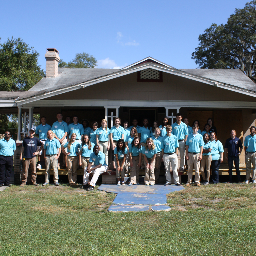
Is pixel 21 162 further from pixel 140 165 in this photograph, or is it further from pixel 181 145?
pixel 181 145

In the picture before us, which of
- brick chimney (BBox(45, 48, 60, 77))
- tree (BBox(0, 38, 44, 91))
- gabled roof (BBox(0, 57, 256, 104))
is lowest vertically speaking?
gabled roof (BBox(0, 57, 256, 104))

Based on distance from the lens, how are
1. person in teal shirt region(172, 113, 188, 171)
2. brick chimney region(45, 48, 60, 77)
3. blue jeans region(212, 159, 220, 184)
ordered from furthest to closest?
brick chimney region(45, 48, 60, 77) → person in teal shirt region(172, 113, 188, 171) → blue jeans region(212, 159, 220, 184)

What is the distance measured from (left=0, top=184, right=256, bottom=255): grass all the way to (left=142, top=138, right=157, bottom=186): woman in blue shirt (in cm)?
147

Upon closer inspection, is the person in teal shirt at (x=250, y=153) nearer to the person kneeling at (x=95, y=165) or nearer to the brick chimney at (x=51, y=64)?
the person kneeling at (x=95, y=165)

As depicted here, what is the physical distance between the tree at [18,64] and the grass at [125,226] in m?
25.3

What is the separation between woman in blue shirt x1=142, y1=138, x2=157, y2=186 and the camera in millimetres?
9625

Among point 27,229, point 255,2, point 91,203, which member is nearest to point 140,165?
point 91,203

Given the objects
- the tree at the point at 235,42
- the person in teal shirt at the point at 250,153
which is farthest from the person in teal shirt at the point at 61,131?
the tree at the point at 235,42

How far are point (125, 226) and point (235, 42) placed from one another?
34.0 metres

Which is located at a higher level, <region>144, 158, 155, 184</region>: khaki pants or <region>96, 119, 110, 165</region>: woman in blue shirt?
<region>96, 119, 110, 165</region>: woman in blue shirt

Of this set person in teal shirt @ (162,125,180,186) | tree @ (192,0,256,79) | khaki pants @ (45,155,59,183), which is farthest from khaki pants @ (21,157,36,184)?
tree @ (192,0,256,79)

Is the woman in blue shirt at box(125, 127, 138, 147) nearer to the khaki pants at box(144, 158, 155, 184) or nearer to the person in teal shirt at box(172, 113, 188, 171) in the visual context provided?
the khaki pants at box(144, 158, 155, 184)

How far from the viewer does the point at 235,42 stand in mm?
35406

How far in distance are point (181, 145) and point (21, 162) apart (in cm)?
525
